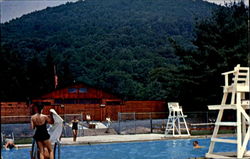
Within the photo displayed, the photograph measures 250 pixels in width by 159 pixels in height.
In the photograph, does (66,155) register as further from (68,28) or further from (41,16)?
→ (68,28)

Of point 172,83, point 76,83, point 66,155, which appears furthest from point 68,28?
point 66,155

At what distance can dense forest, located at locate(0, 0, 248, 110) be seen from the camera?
3028 centimetres

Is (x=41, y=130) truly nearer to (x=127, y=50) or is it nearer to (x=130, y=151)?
(x=130, y=151)

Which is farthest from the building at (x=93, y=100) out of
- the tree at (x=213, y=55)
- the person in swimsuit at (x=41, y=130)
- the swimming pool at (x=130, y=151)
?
the person in swimsuit at (x=41, y=130)

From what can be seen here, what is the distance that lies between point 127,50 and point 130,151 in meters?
46.9

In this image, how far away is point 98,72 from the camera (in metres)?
55.3

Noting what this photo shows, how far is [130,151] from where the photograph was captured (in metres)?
15.0

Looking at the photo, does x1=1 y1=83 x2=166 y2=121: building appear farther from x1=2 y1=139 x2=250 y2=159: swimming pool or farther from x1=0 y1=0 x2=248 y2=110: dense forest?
x1=2 y1=139 x2=250 y2=159: swimming pool

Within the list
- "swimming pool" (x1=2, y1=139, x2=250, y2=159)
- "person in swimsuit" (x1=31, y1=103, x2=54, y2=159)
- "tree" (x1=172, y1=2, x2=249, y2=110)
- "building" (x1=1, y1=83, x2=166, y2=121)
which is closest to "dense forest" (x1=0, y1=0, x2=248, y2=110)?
"tree" (x1=172, y1=2, x2=249, y2=110)

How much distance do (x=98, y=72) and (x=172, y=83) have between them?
22051 millimetres

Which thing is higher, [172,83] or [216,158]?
[172,83]

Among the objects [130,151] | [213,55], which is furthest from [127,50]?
[130,151]

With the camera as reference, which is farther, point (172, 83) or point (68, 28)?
point (68, 28)

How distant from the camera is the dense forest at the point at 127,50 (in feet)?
99.3
